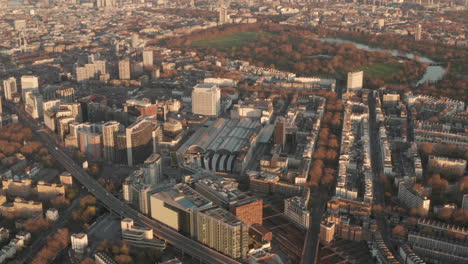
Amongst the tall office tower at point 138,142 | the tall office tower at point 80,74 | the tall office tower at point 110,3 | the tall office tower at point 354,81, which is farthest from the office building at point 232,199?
the tall office tower at point 110,3

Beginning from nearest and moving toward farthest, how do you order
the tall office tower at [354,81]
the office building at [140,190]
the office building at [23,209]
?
the office building at [140,190] < the office building at [23,209] < the tall office tower at [354,81]

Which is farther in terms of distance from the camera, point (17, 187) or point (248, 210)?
point (17, 187)

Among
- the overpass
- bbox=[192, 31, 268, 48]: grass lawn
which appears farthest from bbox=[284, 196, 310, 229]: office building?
bbox=[192, 31, 268, 48]: grass lawn

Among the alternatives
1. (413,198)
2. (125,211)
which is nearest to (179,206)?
(125,211)

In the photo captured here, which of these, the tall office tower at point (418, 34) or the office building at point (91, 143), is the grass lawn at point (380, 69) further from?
the office building at point (91, 143)

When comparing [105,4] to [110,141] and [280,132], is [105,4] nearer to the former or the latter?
[110,141]
